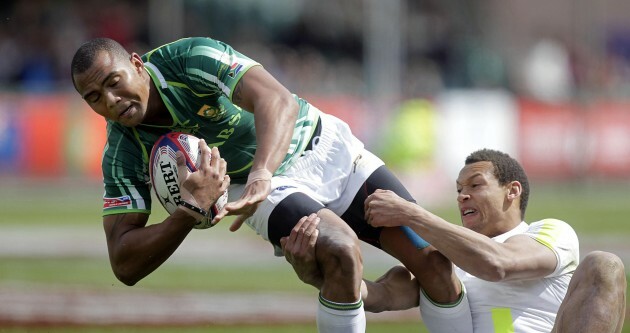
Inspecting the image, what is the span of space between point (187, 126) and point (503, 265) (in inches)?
80.9

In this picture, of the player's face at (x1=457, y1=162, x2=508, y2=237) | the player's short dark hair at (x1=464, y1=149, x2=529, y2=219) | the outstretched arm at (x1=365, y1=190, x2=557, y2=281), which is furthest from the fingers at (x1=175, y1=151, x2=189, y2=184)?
the player's short dark hair at (x1=464, y1=149, x2=529, y2=219)

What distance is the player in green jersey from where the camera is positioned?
612 centimetres

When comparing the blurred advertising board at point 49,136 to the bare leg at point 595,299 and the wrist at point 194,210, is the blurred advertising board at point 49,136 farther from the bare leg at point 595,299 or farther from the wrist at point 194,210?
the bare leg at point 595,299

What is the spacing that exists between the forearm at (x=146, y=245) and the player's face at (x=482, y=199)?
5.32ft

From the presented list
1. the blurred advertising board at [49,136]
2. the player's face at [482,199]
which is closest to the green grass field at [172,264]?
the blurred advertising board at [49,136]

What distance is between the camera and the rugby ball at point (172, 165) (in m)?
6.25

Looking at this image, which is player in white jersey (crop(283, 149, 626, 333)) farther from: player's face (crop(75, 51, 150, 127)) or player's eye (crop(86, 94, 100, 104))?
player's eye (crop(86, 94, 100, 104))

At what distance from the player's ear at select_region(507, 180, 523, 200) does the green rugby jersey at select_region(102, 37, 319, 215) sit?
4.17 feet

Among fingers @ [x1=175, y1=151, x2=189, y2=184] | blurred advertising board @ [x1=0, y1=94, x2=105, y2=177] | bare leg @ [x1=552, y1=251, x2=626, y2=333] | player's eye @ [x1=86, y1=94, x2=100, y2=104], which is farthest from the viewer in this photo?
blurred advertising board @ [x1=0, y1=94, x2=105, y2=177]

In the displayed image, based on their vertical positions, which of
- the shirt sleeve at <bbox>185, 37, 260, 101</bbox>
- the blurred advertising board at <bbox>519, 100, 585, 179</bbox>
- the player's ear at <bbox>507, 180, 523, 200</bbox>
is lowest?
the blurred advertising board at <bbox>519, 100, 585, 179</bbox>

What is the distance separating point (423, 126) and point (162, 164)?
16805mm

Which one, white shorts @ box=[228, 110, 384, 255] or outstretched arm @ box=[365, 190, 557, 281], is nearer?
outstretched arm @ box=[365, 190, 557, 281]

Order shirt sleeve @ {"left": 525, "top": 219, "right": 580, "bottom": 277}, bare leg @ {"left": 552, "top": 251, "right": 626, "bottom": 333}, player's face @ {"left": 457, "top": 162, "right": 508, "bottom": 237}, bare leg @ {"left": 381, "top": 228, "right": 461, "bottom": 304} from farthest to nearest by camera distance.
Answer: player's face @ {"left": 457, "top": 162, "right": 508, "bottom": 237} → bare leg @ {"left": 381, "top": 228, "right": 461, "bottom": 304} → shirt sleeve @ {"left": 525, "top": 219, "right": 580, "bottom": 277} → bare leg @ {"left": 552, "top": 251, "right": 626, "bottom": 333}

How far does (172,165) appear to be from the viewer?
629 centimetres
